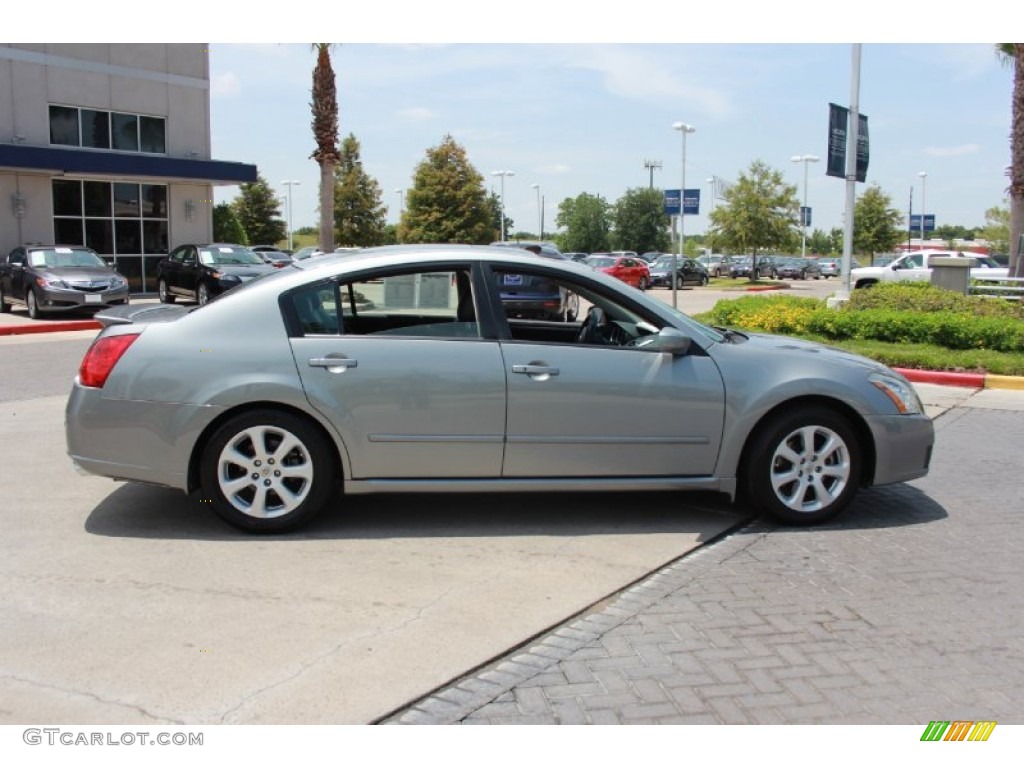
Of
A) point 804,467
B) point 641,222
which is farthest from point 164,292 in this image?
point 641,222

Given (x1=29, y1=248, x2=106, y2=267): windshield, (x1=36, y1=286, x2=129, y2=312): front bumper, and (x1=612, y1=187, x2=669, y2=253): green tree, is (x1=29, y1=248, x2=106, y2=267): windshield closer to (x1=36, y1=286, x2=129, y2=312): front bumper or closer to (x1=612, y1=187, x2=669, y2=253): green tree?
(x1=36, y1=286, x2=129, y2=312): front bumper

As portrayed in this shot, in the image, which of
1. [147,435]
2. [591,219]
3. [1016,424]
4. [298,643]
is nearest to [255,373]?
[147,435]

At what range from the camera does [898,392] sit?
5742 millimetres

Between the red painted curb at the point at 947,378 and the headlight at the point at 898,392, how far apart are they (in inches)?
236

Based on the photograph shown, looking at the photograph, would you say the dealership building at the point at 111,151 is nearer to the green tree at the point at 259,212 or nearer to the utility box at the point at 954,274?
the utility box at the point at 954,274

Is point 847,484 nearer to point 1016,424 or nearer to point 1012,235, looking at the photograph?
point 1016,424

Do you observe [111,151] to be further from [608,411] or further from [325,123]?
[608,411]

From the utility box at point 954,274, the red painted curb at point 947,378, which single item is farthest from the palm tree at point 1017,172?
the red painted curb at point 947,378

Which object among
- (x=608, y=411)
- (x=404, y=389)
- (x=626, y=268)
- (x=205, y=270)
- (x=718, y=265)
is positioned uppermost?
(x=718, y=265)

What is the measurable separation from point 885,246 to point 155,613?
6060cm

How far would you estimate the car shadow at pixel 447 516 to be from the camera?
18.0 ft

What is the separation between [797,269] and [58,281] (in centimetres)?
5240

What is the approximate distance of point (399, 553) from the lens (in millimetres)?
5145

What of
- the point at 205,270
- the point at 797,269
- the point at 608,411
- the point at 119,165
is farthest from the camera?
the point at 797,269
